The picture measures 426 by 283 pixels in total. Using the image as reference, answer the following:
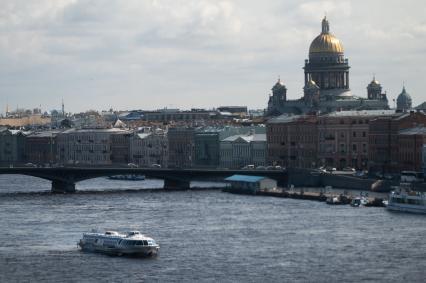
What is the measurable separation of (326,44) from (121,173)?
37.0 meters

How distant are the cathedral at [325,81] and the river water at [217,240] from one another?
4055 cm

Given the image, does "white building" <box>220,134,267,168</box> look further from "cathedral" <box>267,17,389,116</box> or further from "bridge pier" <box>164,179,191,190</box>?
"bridge pier" <box>164,179,191,190</box>

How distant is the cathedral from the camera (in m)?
122

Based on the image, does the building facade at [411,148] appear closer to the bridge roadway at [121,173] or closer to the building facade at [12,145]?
the bridge roadway at [121,173]

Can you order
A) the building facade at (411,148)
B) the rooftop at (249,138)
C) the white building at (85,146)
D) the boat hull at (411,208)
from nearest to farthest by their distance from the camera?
the boat hull at (411,208)
the building facade at (411,148)
the rooftop at (249,138)
the white building at (85,146)

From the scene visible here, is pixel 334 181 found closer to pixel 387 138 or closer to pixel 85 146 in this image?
pixel 387 138

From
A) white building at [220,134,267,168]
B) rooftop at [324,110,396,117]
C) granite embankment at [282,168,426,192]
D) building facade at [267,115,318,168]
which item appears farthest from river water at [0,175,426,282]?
white building at [220,134,267,168]

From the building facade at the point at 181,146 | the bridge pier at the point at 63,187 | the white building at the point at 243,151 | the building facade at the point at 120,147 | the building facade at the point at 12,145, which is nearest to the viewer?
the bridge pier at the point at 63,187

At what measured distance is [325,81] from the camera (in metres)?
125

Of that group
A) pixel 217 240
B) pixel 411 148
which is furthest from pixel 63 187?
pixel 217 240

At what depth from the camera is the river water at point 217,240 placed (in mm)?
50312

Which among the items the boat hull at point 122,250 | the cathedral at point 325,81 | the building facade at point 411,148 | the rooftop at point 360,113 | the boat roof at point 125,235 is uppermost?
the cathedral at point 325,81

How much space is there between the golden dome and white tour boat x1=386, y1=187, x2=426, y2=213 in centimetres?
5356

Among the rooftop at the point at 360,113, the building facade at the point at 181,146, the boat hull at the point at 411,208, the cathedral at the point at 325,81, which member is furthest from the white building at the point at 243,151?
the boat hull at the point at 411,208
